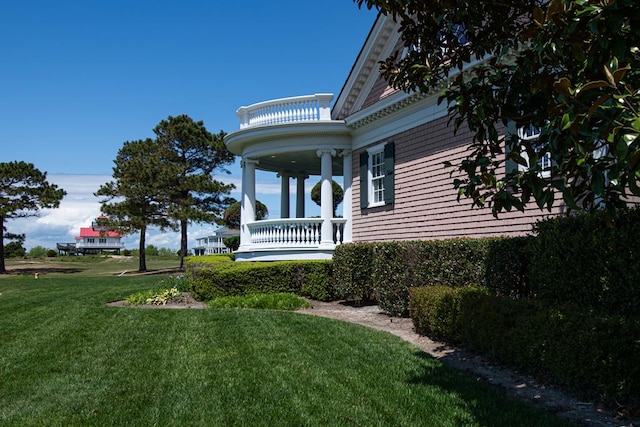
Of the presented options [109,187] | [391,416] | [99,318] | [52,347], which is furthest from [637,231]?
[109,187]

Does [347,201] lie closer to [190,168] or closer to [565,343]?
[565,343]

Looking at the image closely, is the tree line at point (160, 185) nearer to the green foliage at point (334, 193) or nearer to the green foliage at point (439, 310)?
the green foliage at point (334, 193)

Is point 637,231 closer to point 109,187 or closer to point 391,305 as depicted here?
point 391,305

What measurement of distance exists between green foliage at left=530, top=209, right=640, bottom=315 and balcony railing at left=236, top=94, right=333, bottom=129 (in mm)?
10016

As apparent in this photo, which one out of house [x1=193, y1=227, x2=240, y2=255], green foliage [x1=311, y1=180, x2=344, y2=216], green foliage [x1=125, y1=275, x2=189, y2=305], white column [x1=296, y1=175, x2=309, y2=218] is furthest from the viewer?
house [x1=193, y1=227, x2=240, y2=255]

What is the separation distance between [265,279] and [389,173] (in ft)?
14.2

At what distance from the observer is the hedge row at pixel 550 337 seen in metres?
4.50

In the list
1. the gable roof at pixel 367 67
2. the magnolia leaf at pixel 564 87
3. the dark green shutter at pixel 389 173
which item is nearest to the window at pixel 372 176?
the dark green shutter at pixel 389 173

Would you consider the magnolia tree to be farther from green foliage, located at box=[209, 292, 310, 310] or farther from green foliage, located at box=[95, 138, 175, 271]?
green foliage, located at box=[95, 138, 175, 271]

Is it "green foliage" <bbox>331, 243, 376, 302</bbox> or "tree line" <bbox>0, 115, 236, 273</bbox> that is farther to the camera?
"tree line" <bbox>0, 115, 236, 273</bbox>

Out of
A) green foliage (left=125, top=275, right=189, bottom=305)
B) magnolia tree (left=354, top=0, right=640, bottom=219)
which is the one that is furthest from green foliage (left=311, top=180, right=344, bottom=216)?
magnolia tree (left=354, top=0, right=640, bottom=219)

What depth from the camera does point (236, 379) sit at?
548 cm

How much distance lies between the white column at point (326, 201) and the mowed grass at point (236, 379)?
6.11 meters

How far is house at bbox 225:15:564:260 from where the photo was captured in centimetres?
1199
